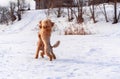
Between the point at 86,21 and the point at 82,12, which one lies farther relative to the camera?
the point at 82,12

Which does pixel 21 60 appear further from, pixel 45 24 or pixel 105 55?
pixel 105 55

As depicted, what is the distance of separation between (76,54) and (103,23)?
18572 millimetres

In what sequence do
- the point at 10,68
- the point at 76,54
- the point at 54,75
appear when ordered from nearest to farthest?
1. the point at 54,75
2. the point at 10,68
3. the point at 76,54

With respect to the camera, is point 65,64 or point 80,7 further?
point 80,7

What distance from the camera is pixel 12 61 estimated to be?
24.0ft

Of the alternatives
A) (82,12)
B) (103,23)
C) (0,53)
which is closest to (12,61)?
(0,53)

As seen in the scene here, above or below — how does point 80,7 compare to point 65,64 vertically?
above

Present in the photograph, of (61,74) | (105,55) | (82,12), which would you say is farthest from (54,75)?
(82,12)

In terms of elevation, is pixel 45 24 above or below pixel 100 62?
above

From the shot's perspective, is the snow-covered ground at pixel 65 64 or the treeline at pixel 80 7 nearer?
the snow-covered ground at pixel 65 64

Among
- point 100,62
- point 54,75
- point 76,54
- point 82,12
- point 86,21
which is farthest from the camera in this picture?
point 82,12

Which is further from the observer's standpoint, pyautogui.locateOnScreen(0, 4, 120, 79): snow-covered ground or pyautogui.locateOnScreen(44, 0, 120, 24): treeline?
pyautogui.locateOnScreen(44, 0, 120, 24): treeline

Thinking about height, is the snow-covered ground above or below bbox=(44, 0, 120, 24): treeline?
below

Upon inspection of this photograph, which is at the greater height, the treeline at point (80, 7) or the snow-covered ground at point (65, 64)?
the treeline at point (80, 7)
